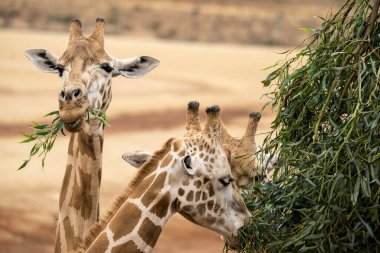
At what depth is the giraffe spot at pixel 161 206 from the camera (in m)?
7.79

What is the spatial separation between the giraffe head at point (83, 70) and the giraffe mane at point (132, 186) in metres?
1.66

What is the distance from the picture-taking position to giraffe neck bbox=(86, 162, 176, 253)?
7.80 m

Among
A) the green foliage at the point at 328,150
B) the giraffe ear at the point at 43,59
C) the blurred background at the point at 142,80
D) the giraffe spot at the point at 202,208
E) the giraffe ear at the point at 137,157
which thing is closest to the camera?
the green foliage at the point at 328,150

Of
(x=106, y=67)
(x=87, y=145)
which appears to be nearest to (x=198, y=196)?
(x=87, y=145)

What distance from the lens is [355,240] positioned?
7.76 m

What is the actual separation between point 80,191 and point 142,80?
81.8ft

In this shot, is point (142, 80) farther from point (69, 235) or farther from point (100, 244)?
point (100, 244)

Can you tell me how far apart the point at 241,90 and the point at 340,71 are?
1071 inches

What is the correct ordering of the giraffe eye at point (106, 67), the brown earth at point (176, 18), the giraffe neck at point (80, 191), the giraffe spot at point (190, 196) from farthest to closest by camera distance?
1. the brown earth at point (176, 18)
2. the giraffe eye at point (106, 67)
3. the giraffe neck at point (80, 191)
4. the giraffe spot at point (190, 196)

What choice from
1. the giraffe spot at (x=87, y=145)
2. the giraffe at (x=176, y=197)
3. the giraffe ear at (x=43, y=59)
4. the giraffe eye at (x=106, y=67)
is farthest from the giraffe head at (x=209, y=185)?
the giraffe ear at (x=43, y=59)

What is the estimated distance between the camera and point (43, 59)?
1077 centimetres

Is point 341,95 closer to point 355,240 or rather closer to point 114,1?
point 355,240

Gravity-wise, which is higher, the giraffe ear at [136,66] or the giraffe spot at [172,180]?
the giraffe ear at [136,66]

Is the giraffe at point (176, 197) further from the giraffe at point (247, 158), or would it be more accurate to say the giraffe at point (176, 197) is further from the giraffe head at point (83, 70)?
the giraffe head at point (83, 70)
